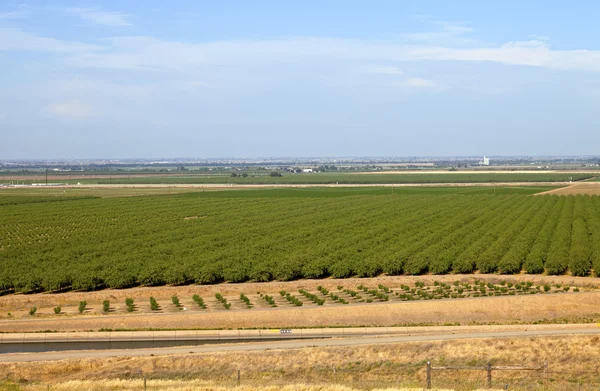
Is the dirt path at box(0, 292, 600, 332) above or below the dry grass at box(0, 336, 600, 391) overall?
below

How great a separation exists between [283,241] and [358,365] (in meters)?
30.1

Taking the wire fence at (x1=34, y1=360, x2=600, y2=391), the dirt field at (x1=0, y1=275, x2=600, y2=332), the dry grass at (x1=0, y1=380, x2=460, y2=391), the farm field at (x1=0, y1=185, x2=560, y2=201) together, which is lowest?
the farm field at (x1=0, y1=185, x2=560, y2=201)

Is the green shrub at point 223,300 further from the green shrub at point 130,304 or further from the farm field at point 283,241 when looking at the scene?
the farm field at point 283,241

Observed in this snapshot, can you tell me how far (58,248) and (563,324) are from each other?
32.6 m

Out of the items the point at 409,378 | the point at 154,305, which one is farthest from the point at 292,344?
the point at 154,305

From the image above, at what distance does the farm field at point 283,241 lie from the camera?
41.2m

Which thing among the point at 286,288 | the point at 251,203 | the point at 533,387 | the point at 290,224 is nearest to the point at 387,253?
the point at 286,288

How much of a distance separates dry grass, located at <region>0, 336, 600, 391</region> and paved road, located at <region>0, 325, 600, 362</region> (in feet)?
2.43

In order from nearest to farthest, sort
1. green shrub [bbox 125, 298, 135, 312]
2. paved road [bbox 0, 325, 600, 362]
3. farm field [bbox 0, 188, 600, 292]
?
paved road [bbox 0, 325, 600, 362], green shrub [bbox 125, 298, 135, 312], farm field [bbox 0, 188, 600, 292]

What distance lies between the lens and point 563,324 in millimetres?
A: 27938

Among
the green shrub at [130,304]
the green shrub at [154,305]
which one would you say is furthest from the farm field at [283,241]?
the green shrub at [154,305]

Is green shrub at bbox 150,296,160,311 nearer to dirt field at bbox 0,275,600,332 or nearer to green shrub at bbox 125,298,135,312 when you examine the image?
dirt field at bbox 0,275,600,332

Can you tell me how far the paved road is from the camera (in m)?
24.3

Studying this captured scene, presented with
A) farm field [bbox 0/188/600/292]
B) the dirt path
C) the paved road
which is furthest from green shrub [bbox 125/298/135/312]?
the paved road
